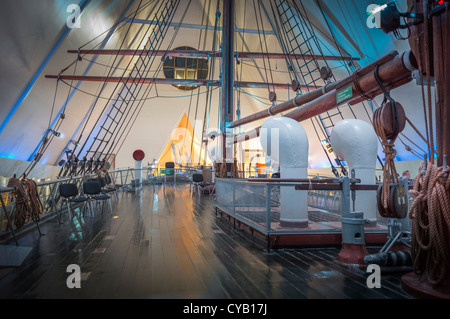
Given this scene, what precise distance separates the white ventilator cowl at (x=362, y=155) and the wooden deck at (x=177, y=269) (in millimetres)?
873

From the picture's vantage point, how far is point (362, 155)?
432 centimetres

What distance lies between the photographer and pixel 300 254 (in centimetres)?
355

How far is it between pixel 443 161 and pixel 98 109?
1532 centimetres

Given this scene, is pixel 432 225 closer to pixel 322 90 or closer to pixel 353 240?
pixel 353 240

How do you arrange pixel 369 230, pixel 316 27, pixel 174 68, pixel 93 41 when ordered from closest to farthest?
pixel 369 230 < pixel 316 27 < pixel 93 41 < pixel 174 68

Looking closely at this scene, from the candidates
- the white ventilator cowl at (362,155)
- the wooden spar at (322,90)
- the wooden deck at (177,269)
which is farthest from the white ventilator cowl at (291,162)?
the wooden spar at (322,90)

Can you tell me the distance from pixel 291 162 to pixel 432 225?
2.08m

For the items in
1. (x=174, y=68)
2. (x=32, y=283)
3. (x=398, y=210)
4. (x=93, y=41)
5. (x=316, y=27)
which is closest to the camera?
(x=32, y=283)

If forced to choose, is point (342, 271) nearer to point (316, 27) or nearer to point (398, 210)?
point (398, 210)

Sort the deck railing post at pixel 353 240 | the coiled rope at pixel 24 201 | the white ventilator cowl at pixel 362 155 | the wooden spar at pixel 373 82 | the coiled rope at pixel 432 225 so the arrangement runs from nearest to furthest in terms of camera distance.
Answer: the coiled rope at pixel 432 225 → the deck railing post at pixel 353 240 → the wooden spar at pixel 373 82 → the white ventilator cowl at pixel 362 155 → the coiled rope at pixel 24 201

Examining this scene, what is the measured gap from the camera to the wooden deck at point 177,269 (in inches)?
93.5

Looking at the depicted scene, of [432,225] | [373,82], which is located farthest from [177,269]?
[373,82]

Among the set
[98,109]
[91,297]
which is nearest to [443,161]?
[91,297]

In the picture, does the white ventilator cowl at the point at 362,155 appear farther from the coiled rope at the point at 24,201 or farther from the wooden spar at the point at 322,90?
the coiled rope at the point at 24,201
